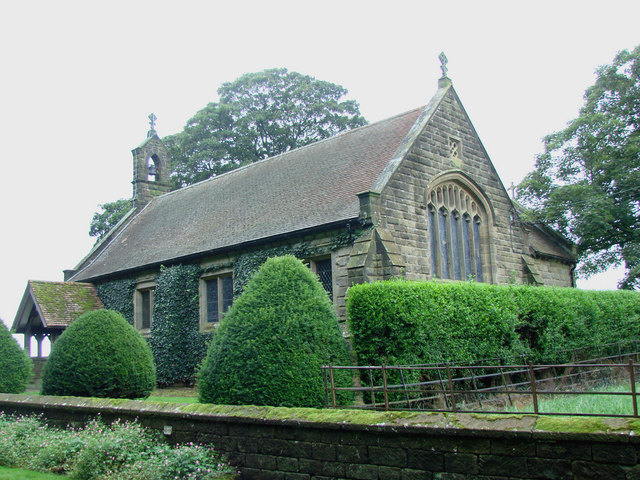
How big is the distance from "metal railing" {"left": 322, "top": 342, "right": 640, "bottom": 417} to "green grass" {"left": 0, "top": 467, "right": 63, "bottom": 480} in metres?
4.70

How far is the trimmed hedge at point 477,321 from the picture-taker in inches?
509

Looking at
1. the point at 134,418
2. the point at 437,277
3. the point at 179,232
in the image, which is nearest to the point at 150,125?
the point at 179,232

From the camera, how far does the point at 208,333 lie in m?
21.8

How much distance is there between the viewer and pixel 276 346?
33.7 ft

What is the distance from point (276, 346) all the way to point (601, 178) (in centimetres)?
2408

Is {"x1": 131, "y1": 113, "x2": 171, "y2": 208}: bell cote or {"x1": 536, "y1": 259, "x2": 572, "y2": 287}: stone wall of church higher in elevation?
{"x1": 131, "y1": 113, "x2": 171, "y2": 208}: bell cote

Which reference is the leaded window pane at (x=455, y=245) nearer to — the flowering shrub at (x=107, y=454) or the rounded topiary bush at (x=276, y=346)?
the rounded topiary bush at (x=276, y=346)

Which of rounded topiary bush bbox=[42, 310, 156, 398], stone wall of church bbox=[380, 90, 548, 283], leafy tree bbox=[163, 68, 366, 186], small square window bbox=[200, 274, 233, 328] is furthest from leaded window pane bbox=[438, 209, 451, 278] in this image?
leafy tree bbox=[163, 68, 366, 186]

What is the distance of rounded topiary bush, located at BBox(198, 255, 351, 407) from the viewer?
10047mm

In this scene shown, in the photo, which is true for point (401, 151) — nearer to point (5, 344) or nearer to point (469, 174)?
point (469, 174)

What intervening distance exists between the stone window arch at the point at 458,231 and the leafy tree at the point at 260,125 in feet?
91.4

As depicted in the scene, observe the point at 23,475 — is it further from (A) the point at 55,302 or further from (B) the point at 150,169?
(B) the point at 150,169

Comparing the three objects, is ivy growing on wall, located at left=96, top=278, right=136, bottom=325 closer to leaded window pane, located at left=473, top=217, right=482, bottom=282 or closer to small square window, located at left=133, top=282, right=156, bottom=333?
small square window, located at left=133, top=282, right=156, bottom=333

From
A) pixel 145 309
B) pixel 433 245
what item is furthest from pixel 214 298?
pixel 433 245
